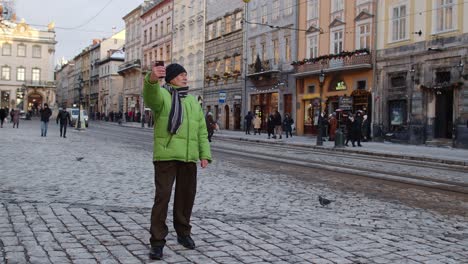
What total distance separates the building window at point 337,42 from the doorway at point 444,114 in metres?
8.53

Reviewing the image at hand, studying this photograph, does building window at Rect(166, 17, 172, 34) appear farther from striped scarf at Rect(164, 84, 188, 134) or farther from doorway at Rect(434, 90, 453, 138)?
striped scarf at Rect(164, 84, 188, 134)

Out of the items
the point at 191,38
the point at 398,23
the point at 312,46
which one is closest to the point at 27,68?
the point at 191,38

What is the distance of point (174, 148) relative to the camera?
4973 mm

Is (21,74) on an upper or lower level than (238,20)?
lower

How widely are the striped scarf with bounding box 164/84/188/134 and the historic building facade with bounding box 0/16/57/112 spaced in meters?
96.6

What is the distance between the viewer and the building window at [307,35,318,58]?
120 ft

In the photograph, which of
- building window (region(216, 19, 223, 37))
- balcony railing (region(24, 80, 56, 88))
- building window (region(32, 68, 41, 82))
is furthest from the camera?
building window (region(32, 68, 41, 82))

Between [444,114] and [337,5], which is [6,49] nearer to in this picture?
[337,5]

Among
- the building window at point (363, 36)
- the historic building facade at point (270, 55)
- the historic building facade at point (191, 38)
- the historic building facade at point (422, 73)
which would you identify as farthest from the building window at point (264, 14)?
the historic building facade at point (422, 73)

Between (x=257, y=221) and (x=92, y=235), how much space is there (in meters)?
1.99

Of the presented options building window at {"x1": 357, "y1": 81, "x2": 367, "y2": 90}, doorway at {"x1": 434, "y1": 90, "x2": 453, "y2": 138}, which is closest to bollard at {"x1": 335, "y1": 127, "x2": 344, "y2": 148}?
doorway at {"x1": 434, "y1": 90, "x2": 453, "y2": 138}

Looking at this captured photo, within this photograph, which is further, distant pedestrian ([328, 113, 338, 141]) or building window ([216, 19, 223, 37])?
building window ([216, 19, 223, 37])

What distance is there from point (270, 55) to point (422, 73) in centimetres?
1603

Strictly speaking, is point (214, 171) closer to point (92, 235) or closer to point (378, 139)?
point (92, 235)
